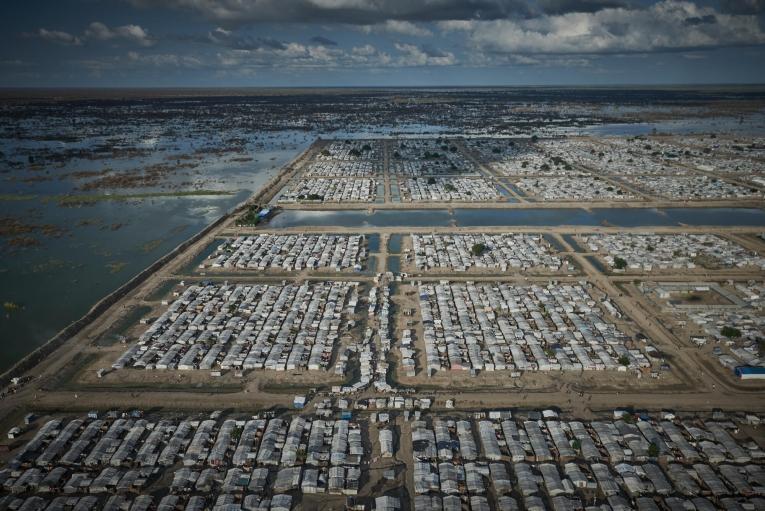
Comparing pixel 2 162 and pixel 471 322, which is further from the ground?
pixel 2 162

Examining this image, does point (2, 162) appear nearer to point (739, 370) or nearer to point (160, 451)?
point (160, 451)

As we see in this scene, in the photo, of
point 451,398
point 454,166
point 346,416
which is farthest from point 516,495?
point 454,166

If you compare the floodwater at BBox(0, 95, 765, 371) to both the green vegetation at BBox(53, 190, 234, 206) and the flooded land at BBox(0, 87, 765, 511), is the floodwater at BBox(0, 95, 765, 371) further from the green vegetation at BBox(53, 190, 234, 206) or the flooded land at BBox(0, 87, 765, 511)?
the green vegetation at BBox(53, 190, 234, 206)

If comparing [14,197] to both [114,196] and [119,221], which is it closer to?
[114,196]

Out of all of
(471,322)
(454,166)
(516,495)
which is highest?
(454,166)

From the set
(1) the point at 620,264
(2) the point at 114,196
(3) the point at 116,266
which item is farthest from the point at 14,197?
(1) the point at 620,264

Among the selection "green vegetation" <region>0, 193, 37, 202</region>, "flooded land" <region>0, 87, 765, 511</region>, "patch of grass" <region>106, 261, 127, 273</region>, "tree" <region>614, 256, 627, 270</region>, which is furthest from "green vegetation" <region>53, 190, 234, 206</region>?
"tree" <region>614, 256, 627, 270</region>

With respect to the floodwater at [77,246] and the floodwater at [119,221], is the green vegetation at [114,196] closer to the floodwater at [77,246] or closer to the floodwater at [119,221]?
the floodwater at [77,246]

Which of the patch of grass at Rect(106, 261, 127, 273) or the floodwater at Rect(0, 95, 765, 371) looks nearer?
the floodwater at Rect(0, 95, 765, 371)
